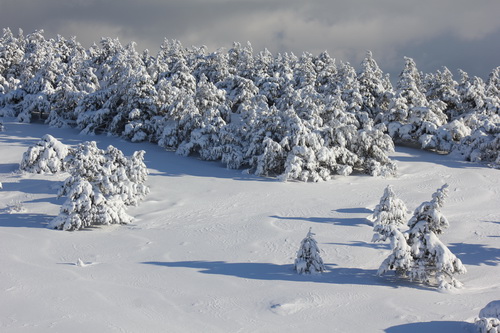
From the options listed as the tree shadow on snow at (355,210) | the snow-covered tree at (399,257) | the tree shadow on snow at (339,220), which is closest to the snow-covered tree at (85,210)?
the tree shadow on snow at (339,220)

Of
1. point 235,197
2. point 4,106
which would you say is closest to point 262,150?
point 235,197

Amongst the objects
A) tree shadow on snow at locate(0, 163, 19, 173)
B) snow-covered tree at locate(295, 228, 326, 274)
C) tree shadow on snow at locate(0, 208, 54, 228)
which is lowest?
tree shadow on snow at locate(0, 208, 54, 228)

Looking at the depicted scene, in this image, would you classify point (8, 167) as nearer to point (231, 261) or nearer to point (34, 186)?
point (34, 186)

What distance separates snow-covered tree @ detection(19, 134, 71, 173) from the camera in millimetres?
24422

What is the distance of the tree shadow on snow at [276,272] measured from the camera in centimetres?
1316

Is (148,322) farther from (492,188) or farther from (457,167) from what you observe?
(457,167)

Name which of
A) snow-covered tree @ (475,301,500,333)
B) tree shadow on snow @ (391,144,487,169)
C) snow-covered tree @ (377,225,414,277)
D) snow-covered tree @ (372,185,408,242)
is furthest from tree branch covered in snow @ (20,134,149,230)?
tree shadow on snow @ (391,144,487,169)

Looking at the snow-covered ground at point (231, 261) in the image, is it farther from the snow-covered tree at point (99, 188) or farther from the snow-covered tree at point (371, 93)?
the snow-covered tree at point (371, 93)

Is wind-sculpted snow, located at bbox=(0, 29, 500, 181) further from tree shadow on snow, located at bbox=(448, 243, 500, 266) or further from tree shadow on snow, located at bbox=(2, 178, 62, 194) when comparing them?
tree shadow on snow, located at bbox=(448, 243, 500, 266)

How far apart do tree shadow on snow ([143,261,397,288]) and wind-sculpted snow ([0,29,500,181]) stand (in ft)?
38.3

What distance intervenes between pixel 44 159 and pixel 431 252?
20857mm

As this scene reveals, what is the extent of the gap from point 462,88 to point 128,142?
31119 mm

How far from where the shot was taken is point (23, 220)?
725 inches

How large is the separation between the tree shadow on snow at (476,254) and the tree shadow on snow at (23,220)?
16.2 metres
